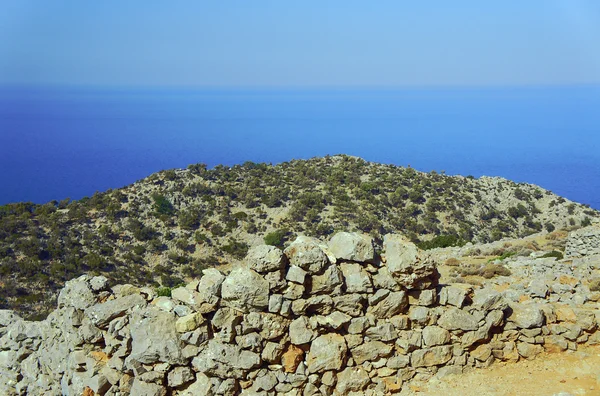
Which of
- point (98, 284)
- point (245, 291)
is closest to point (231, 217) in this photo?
point (98, 284)

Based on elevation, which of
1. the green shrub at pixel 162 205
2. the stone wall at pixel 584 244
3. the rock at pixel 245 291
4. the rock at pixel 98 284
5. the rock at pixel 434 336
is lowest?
the green shrub at pixel 162 205

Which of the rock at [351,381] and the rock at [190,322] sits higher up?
the rock at [190,322]

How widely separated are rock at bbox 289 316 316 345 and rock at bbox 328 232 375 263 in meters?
1.32

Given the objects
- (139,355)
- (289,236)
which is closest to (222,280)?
(139,355)

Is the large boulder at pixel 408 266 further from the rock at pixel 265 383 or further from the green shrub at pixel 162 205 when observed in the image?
the green shrub at pixel 162 205

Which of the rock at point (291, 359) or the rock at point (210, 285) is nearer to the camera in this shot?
the rock at point (210, 285)

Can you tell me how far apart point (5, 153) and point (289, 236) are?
544 ft

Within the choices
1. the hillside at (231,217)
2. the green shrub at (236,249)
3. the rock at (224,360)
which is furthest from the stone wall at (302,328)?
the green shrub at (236,249)

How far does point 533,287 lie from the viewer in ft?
34.6

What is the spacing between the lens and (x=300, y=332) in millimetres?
8109

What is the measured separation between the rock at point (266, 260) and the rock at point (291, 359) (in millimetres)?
1435

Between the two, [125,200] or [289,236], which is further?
[125,200]

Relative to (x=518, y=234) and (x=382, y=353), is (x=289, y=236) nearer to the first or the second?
(x=518, y=234)

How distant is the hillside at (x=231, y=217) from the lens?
1268 inches
